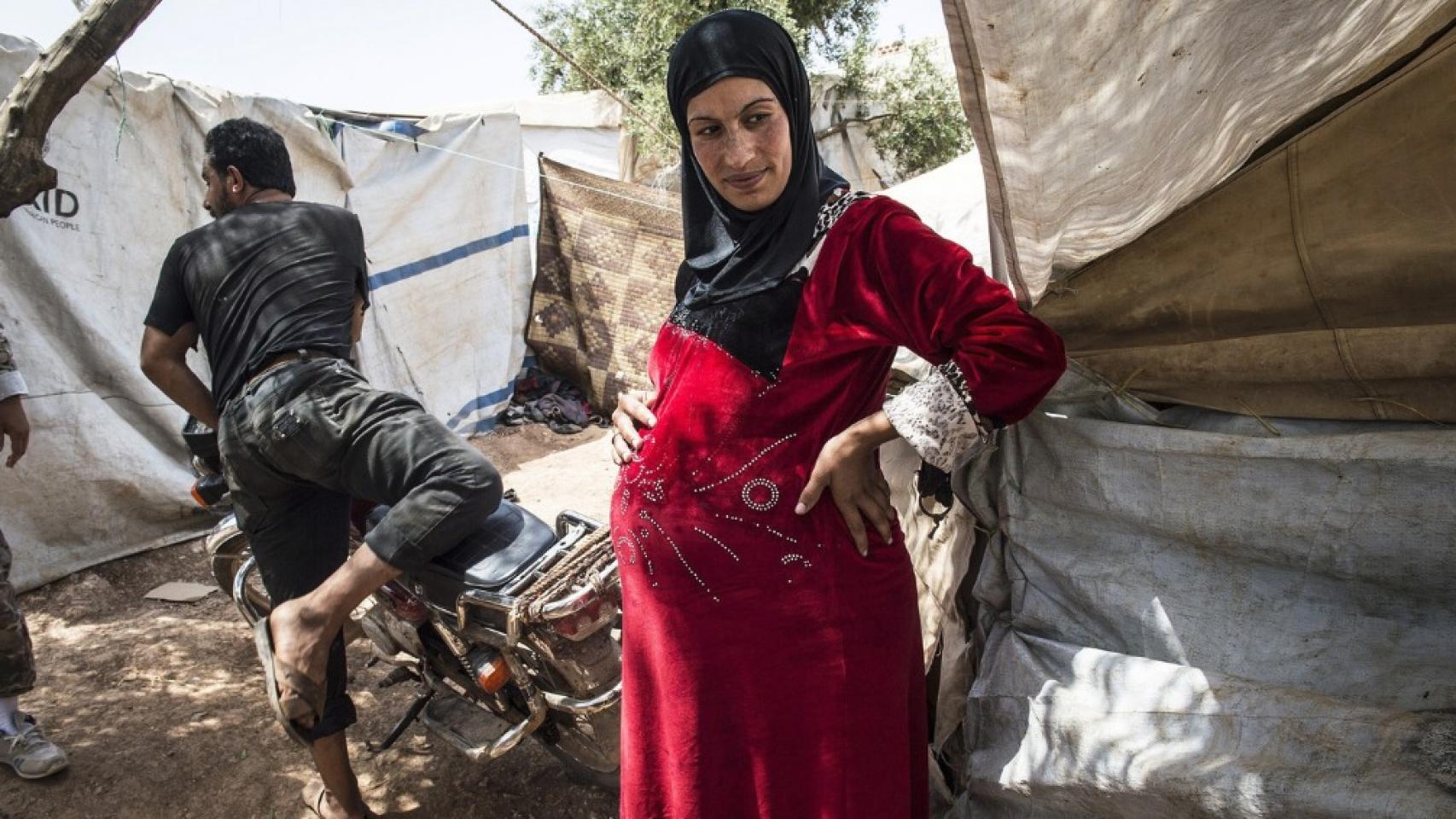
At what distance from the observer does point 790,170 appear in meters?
1.52

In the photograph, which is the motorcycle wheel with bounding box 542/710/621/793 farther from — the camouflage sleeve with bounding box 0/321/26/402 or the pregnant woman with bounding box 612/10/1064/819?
the camouflage sleeve with bounding box 0/321/26/402

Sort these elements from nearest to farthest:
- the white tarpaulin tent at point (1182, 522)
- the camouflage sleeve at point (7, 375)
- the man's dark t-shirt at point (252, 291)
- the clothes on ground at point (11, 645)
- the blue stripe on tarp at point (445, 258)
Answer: the white tarpaulin tent at point (1182, 522) → the man's dark t-shirt at point (252, 291) → the clothes on ground at point (11, 645) → the camouflage sleeve at point (7, 375) → the blue stripe on tarp at point (445, 258)

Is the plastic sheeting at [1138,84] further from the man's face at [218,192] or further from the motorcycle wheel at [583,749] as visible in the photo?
the man's face at [218,192]

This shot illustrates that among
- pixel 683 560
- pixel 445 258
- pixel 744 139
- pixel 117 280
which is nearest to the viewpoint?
pixel 744 139

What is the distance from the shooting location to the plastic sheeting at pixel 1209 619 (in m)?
1.38

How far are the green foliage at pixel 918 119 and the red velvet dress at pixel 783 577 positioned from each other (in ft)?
39.2

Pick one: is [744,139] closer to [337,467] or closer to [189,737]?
[337,467]

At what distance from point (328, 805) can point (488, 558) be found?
1011mm

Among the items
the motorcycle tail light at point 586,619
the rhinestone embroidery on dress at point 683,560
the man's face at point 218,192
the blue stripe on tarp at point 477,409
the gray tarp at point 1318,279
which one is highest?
the gray tarp at point 1318,279

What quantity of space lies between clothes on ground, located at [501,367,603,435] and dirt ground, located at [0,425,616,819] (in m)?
3.29

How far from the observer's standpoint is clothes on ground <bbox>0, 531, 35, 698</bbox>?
9.12 feet

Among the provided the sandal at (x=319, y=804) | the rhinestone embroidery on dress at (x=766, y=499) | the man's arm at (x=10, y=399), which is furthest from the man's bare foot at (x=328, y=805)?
the rhinestone embroidery on dress at (x=766, y=499)

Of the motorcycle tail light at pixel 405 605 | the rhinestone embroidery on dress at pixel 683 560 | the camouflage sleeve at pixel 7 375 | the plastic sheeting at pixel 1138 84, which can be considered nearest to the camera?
the plastic sheeting at pixel 1138 84

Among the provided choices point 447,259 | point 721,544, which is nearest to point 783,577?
point 721,544
